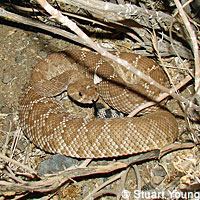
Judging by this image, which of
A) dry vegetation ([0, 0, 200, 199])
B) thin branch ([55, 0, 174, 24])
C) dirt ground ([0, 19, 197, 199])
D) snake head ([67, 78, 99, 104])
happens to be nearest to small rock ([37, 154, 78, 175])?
dry vegetation ([0, 0, 200, 199])

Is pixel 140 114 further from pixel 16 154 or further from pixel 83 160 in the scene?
pixel 16 154

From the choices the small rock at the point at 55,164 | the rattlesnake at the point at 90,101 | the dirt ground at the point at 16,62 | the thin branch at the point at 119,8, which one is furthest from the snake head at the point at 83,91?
the thin branch at the point at 119,8

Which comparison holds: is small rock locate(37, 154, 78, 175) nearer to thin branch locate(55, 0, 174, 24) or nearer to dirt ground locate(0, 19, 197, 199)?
dirt ground locate(0, 19, 197, 199)

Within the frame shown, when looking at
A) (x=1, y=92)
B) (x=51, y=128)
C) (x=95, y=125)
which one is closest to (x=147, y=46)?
(x=95, y=125)

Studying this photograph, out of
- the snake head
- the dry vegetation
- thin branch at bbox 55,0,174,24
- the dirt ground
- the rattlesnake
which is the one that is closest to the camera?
thin branch at bbox 55,0,174,24

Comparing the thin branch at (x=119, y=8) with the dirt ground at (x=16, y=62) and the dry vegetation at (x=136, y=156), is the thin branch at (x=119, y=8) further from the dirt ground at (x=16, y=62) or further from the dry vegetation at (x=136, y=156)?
the dirt ground at (x=16, y=62)

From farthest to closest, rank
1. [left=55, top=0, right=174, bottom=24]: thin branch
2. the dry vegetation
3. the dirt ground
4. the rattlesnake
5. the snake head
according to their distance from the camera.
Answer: the snake head < the dirt ground < the rattlesnake < the dry vegetation < [left=55, top=0, right=174, bottom=24]: thin branch
